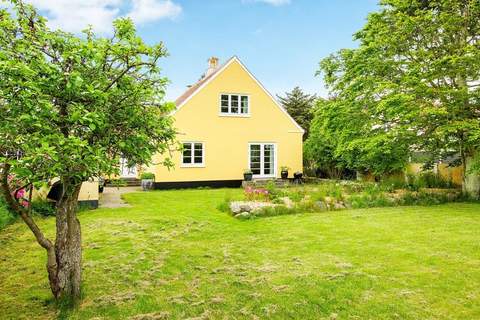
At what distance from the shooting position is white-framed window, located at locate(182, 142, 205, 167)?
780 inches

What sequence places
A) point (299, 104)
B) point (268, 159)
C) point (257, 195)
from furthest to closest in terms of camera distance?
point (299, 104) < point (268, 159) < point (257, 195)

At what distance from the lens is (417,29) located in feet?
42.8

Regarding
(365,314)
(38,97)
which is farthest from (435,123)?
(38,97)

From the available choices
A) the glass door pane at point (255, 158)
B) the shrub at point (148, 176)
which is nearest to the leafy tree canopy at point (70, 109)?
the shrub at point (148, 176)

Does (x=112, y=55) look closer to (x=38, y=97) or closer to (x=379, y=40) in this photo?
(x=38, y=97)

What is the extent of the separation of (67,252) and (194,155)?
15.8 meters

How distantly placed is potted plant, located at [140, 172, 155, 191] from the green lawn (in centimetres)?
926

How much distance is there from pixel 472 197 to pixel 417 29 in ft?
21.8

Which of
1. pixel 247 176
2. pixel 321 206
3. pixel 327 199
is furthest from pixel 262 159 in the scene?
pixel 321 206

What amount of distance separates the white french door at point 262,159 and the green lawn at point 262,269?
12031mm

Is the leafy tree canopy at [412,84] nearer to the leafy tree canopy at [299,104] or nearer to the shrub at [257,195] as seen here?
the shrub at [257,195]

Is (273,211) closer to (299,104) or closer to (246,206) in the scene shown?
(246,206)

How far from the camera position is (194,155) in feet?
65.8

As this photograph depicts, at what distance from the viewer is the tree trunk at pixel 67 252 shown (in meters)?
4.25
